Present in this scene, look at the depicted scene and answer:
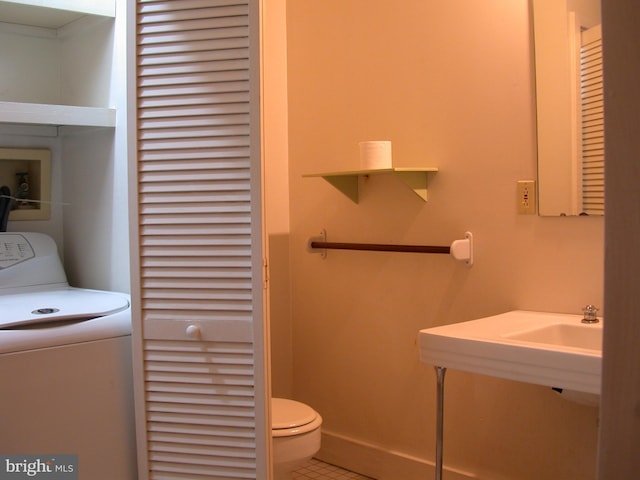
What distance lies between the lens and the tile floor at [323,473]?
9.70 ft

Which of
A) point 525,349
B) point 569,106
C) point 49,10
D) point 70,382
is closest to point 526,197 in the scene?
point 569,106

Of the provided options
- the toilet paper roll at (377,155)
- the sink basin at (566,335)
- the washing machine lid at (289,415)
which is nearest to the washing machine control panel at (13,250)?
the washing machine lid at (289,415)

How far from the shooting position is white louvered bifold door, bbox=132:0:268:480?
2.14 m

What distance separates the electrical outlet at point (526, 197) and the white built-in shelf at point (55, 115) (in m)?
1.50

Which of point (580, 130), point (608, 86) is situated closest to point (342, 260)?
point (580, 130)

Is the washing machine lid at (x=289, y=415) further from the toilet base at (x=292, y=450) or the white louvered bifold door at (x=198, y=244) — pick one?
the white louvered bifold door at (x=198, y=244)

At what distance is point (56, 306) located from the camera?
2307mm

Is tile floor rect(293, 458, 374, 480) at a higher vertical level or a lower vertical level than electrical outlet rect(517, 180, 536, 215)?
lower

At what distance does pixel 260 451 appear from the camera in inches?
85.0

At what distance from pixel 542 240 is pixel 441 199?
0.44 metres

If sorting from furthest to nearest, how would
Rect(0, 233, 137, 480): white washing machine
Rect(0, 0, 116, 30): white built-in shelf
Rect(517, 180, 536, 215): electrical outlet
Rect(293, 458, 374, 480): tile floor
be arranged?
Rect(293, 458, 374, 480): tile floor, Rect(0, 0, 116, 30): white built-in shelf, Rect(517, 180, 536, 215): electrical outlet, Rect(0, 233, 137, 480): white washing machine

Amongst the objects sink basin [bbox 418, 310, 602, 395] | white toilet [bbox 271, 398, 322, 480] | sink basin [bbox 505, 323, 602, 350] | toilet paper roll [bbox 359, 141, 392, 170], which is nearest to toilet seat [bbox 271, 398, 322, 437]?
white toilet [bbox 271, 398, 322, 480]

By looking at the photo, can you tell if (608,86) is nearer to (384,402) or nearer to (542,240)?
(542,240)

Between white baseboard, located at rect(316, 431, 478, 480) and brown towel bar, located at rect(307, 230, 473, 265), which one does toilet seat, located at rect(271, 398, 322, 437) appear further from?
brown towel bar, located at rect(307, 230, 473, 265)
